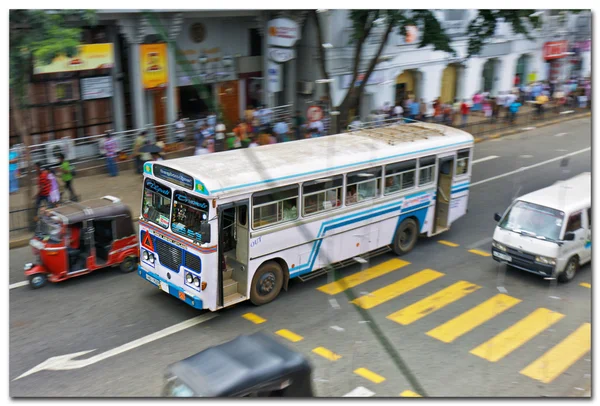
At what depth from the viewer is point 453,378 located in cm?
752

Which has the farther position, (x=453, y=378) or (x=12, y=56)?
(x=12, y=56)

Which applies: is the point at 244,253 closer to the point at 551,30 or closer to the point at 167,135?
the point at 551,30

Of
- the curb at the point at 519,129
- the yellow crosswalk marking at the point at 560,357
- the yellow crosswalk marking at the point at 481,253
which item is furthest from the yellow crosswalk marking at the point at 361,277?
the yellow crosswalk marking at the point at 560,357

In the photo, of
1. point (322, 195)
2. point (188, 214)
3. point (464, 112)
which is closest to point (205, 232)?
point (188, 214)

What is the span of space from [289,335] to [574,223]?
4815mm

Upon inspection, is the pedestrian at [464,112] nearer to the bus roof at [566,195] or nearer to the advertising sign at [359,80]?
the bus roof at [566,195]

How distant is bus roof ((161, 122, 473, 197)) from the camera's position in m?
8.91

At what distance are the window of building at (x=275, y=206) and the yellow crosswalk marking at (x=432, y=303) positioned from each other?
217cm

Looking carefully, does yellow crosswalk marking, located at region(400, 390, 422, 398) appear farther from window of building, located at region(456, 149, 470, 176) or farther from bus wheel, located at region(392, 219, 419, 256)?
window of building, located at region(456, 149, 470, 176)

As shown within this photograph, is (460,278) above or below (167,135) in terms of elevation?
below

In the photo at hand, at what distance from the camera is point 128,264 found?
1090 cm

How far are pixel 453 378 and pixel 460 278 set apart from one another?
325 cm

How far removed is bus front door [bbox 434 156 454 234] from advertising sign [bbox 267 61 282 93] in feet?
23.8

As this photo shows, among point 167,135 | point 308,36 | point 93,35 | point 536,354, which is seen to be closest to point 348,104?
point 308,36
